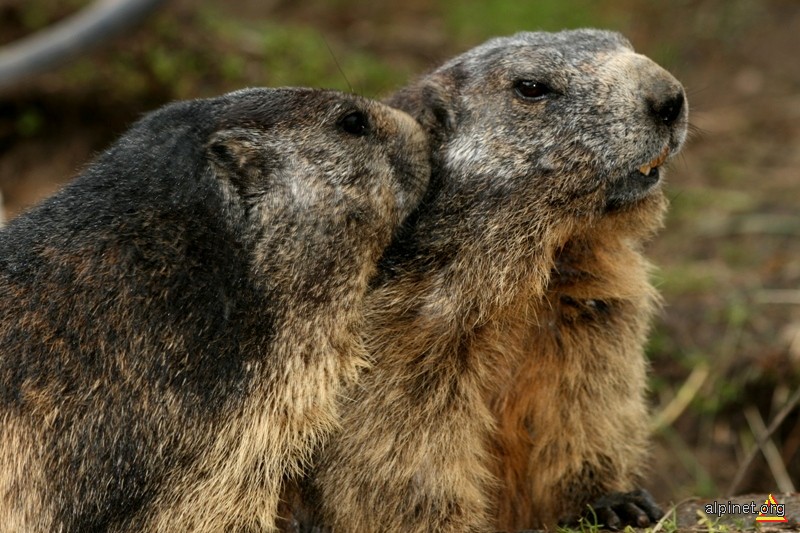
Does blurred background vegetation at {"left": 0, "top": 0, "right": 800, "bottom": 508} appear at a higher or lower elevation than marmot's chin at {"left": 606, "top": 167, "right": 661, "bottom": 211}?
lower

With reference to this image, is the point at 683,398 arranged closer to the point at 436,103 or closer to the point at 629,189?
the point at 629,189

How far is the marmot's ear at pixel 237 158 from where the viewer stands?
4.36 meters

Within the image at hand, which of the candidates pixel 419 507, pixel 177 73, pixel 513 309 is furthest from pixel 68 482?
pixel 177 73

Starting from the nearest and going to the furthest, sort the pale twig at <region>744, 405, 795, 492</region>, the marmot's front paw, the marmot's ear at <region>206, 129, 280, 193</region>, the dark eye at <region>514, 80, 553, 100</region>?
the marmot's ear at <region>206, 129, 280, 193</region>, the dark eye at <region>514, 80, 553, 100</region>, the marmot's front paw, the pale twig at <region>744, 405, 795, 492</region>

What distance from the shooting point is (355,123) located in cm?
457

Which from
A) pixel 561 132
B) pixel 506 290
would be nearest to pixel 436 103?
pixel 561 132

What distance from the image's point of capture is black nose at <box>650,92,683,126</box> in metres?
4.38

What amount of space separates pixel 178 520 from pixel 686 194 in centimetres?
671

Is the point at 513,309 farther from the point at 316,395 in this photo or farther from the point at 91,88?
the point at 91,88

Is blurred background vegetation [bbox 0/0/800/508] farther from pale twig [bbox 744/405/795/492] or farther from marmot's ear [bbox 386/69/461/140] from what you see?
marmot's ear [bbox 386/69/461/140]

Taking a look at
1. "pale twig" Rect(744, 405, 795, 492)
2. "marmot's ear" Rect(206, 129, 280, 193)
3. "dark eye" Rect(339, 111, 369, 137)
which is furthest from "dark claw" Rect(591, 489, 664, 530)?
"marmot's ear" Rect(206, 129, 280, 193)

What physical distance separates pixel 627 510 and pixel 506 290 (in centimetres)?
120

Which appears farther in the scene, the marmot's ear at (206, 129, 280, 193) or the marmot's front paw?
the marmot's front paw

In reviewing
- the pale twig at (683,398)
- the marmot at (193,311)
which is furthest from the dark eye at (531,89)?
the pale twig at (683,398)
